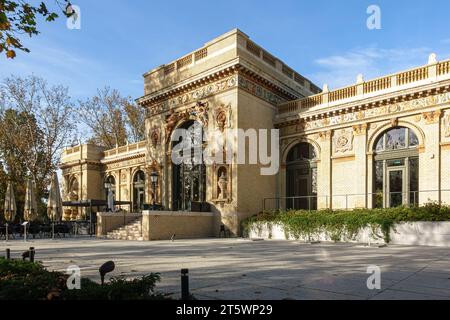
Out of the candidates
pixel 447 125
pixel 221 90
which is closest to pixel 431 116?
pixel 447 125

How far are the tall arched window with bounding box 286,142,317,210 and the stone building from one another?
0.07 meters

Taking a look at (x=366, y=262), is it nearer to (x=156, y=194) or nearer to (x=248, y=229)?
(x=248, y=229)

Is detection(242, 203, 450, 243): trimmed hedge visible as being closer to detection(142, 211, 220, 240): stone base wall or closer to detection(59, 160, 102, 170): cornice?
detection(142, 211, 220, 240): stone base wall

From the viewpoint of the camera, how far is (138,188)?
34938mm

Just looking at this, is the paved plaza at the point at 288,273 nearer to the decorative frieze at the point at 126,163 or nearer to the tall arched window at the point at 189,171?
the tall arched window at the point at 189,171

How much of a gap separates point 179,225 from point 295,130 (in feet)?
31.7

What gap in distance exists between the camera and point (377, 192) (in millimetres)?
20047

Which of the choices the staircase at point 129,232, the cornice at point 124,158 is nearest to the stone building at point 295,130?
the staircase at point 129,232

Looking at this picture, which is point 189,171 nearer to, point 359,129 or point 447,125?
point 359,129

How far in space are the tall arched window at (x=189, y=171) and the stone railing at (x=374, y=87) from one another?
6.01 m

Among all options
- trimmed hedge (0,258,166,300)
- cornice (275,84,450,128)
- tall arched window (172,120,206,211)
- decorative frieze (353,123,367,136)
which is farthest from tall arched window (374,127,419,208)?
trimmed hedge (0,258,166,300)

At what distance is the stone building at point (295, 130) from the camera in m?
18.5

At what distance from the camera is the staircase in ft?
65.2

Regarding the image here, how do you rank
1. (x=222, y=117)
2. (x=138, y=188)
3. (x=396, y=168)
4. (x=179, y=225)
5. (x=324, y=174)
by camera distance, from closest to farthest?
(x=396, y=168)
(x=179, y=225)
(x=324, y=174)
(x=222, y=117)
(x=138, y=188)
